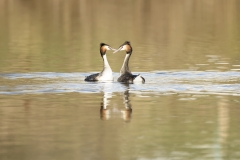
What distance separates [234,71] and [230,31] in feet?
55.7

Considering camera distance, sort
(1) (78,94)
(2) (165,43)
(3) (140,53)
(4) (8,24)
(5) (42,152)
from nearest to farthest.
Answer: (5) (42,152), (1) (78,94), (3) (140,53), (2) (165,43), (4) (8,24)

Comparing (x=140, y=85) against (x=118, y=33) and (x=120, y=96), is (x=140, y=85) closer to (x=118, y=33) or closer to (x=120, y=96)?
(x=120, y=96)

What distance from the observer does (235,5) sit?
186 ft

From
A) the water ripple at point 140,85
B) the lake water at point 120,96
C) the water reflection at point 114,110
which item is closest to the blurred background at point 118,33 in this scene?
the lake water at point 120,96

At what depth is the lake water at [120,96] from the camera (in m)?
12.8

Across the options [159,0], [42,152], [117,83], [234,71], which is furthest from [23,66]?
[159,0]

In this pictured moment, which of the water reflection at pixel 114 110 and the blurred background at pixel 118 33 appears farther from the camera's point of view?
the blurred background at pixel 118 33

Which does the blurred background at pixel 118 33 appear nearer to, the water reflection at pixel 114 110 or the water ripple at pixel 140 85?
the water ripple at pixel 140 85

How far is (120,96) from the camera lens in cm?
1870

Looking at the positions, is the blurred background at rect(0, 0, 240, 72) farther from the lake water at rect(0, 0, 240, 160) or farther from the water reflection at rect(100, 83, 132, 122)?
the water reflection at rect(100, 83, 132, 122)

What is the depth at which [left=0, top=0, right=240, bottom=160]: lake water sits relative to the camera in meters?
12.8

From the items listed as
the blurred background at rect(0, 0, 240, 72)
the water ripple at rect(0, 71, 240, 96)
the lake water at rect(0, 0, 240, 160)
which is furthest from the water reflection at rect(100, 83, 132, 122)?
the blurred background at rect(0, 0, 240, 72)

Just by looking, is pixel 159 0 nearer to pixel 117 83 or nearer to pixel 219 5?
pixel 219 5

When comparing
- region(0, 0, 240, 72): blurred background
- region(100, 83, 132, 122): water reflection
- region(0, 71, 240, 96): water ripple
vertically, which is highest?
region(0, 0, 240, 72): blurred background
